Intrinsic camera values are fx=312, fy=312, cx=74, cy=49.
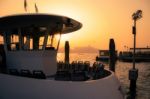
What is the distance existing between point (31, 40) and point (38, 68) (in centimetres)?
202

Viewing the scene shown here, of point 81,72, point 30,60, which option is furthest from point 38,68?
point 81,72

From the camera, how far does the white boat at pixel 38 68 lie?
53.2 ft

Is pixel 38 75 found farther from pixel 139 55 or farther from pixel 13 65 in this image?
pixel 139 55

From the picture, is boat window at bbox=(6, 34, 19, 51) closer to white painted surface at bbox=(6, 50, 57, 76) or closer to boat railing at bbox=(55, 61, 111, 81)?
white painted surface at bbox=(6, 50, 57, 76)

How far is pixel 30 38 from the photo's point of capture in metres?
20.8

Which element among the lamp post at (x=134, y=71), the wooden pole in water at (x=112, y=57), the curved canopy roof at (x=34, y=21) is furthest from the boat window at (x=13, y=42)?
the lamp post at (x=134, y=71)

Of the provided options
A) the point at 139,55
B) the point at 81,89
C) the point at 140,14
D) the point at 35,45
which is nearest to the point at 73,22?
the point at 35,45

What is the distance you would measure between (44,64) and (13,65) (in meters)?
2.10

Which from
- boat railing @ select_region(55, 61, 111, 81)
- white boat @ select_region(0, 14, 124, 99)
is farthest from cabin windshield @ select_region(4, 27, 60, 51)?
boat railing @ select_region(55, 61, 111, 81)

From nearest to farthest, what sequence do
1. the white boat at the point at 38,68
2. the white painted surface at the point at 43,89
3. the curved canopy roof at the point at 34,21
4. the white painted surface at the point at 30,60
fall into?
the white painted surface at the point at 43,89, the white boat at the point at 38,68, the curved canopy roof at the point at 34,21, the white painted surface at the point at 30,60

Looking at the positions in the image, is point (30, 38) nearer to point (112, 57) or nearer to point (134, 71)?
point (112, 57)

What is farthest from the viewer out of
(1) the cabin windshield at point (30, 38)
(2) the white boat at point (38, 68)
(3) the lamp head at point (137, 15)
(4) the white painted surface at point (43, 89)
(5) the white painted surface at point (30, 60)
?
(3) the lamp head at point (137, 15)

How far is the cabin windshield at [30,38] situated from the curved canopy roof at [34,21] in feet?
0.97

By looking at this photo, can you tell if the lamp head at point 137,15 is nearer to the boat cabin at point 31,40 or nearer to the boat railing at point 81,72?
the boat railing at point 81,72
